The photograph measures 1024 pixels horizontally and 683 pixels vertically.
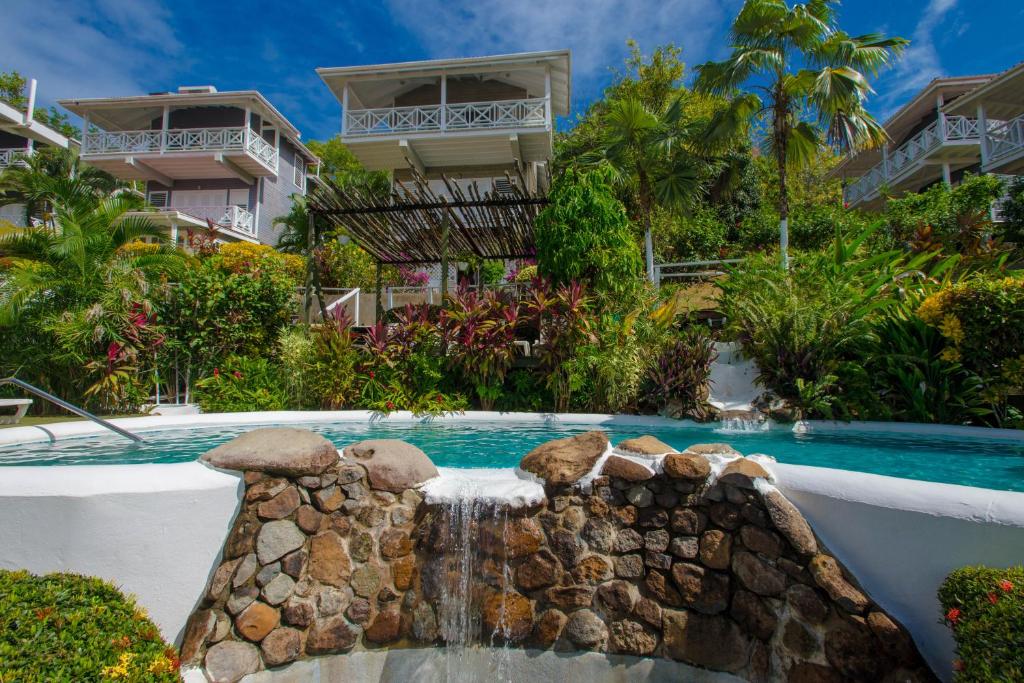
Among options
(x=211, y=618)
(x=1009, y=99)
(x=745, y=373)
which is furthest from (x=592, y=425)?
(x=1009, y=99)

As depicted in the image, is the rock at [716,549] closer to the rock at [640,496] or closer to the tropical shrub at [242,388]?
the rock at [640,496]

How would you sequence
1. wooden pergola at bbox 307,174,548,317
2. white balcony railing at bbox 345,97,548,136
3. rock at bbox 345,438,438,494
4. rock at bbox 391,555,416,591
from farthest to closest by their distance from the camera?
white balcony railing at bbox 345,97,548,136
wooden pergola at bbox 307,174,548,317
rock at bbox 345,438,438,494
rock at bbox 391,555,416,591

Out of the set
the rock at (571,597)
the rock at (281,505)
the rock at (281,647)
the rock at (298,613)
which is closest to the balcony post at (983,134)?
the rock at (571,597)

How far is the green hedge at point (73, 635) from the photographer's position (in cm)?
187

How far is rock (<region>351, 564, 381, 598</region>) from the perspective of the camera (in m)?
3.21

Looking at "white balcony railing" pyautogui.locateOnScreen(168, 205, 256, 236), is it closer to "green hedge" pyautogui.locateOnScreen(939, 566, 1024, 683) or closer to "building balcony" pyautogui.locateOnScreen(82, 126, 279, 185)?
"building balcony" pyautogui.locateOnScreen(82, 126, 279, 185)

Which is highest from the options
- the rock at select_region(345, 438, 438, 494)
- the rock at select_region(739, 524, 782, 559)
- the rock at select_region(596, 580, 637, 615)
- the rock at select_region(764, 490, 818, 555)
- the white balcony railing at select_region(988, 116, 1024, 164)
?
the white balcony railing at select_region(988, 116, 1024, 164)

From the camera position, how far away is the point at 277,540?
10.3ft

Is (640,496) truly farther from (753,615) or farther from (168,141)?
(168,141)

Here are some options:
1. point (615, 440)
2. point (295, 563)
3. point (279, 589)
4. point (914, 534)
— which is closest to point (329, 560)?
point (295, 563)

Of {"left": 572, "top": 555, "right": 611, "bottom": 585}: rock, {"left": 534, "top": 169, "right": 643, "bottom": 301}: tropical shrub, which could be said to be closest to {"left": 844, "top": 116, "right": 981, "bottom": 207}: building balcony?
{"left": 534, "top": 169, "right": 643, "bottom": 301}: tropical shrub

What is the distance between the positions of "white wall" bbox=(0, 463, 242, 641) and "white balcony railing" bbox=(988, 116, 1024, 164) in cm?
2254

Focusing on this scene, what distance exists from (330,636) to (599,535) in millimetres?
1705

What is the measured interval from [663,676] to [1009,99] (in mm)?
23910
